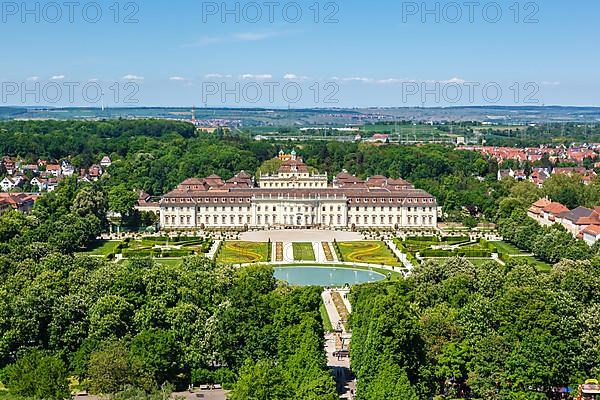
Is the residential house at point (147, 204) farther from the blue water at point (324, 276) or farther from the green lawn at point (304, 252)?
the blue water at point (324, 276)

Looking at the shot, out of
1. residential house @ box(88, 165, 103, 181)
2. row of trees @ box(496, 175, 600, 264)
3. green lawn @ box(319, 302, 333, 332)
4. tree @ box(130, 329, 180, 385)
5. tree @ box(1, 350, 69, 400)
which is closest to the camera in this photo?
tree @ box(1, 350, 69, 400)

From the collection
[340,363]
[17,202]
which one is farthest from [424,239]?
[17,202]

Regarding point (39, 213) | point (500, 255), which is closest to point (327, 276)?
point (500, 255)

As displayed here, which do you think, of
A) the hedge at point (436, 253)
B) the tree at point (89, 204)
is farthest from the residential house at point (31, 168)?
the hedge at point (436, 253)

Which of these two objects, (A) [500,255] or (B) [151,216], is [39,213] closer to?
(B) [151,216]

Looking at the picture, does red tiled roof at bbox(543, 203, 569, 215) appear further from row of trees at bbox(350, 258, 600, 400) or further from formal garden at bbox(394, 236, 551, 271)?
row of trees at bbox(350, 258, 600, 400)

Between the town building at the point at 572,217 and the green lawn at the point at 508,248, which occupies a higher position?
the town building at the point at 572,217

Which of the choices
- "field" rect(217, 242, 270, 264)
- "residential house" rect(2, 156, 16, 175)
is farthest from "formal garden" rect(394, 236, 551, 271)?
"residential house" rect(2, 156, 16, 175)
